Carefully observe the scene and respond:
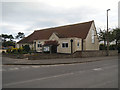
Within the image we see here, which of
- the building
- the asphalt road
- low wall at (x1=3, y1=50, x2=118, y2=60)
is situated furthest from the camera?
the building

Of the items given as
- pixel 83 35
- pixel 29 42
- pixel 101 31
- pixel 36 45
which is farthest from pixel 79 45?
pixel 29 42

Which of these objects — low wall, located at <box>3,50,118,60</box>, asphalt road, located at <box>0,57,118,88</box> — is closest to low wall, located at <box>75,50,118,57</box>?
low wall, located at <box>3,50,118,60</box>

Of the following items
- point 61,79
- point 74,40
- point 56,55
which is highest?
point 74,40

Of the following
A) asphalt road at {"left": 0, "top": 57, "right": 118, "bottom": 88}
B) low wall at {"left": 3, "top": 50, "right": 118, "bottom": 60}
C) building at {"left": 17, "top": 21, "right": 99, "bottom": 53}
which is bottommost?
asphalt road at {"left": 0, "top": 57, "right": 118, "bottom": 88}

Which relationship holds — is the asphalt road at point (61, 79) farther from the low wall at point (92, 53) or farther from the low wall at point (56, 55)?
the low wall at point (92, 53)

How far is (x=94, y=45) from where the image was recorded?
2722cm

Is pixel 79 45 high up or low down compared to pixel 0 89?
up

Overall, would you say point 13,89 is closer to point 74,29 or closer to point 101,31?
point 74,29

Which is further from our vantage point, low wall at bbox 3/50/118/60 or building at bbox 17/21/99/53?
building at bbox 17/21/99/53

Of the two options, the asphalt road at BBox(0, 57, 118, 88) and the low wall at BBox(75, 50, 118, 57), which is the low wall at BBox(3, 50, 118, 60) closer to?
the low wall at BBox(75, 50, 118, 57)

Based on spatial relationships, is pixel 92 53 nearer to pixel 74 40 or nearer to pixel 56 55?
pixel 74 40

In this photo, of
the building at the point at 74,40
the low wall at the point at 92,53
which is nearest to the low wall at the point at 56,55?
the low wall at the point at 92,53

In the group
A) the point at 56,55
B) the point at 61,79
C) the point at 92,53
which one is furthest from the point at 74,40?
the point at 61,79

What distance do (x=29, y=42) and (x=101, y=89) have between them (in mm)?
30876
